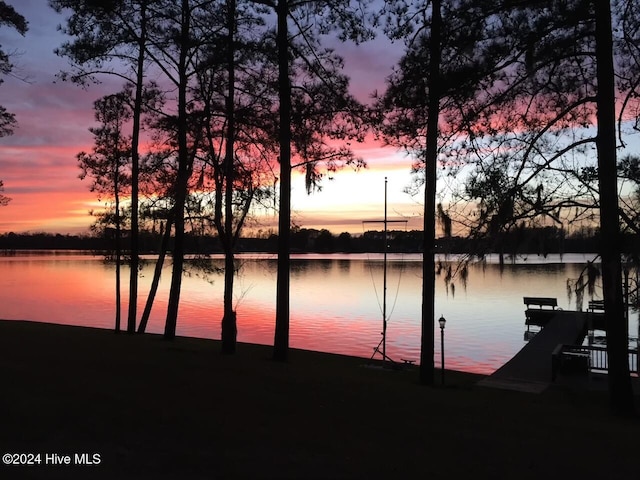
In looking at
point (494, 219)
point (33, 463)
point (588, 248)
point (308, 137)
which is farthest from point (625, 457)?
point (308, 137)

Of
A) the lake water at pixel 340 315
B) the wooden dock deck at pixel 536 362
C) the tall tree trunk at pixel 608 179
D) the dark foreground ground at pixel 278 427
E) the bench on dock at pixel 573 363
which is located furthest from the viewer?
the lake water at pixel 340 315

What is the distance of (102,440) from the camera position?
5.43m

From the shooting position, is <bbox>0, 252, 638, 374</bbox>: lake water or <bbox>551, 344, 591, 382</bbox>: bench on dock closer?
<bbox>551, 344, 591, 382</bbox>: bench on dock

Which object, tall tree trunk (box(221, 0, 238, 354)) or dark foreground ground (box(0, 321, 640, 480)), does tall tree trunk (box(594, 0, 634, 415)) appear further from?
tall tree trunk (box(221, 0, 238, 354))

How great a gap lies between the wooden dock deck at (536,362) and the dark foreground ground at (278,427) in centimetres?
193

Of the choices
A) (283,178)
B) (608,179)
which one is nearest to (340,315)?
(283,178)

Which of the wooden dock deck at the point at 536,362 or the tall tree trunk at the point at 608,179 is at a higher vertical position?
the tall tree trunk at the point at 608,179

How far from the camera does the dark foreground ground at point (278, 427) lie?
16.8ft

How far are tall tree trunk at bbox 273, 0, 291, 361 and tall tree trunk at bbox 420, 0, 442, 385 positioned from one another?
3704mm

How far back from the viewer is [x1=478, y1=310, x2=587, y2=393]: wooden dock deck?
41.8 feet

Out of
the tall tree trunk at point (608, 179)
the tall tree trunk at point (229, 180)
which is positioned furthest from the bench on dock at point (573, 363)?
the tall tree trunk at point (229, 180)

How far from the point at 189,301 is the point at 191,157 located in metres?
25.2

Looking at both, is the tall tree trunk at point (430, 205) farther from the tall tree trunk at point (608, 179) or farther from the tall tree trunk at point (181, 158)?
the tall tree trunk at point (181, 158)

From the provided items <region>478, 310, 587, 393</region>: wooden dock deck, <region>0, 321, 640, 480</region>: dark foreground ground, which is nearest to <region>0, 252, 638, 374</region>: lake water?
<region>478, 310, 587, 393</region>: wooden dock deck
